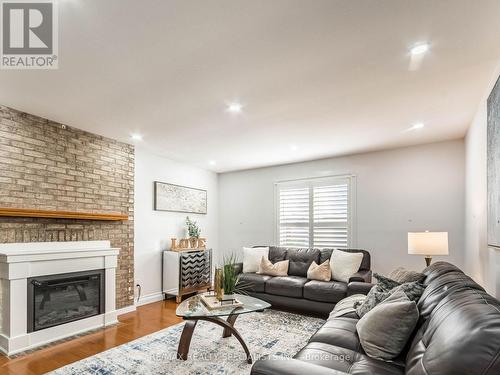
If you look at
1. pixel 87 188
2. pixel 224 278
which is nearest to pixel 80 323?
pixel 87 188

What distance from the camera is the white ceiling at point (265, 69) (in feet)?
6.10

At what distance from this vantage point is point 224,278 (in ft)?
10.5

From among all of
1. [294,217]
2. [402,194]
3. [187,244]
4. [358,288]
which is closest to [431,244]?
[358,288]

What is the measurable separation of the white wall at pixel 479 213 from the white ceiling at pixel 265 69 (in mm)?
228

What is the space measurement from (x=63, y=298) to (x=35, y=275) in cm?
49

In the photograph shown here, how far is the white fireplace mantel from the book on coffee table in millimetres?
1731

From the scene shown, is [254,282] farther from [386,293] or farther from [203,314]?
[386,293]

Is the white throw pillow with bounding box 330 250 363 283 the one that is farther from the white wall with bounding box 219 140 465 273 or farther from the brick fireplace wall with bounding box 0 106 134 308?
the brick fireplace wall with bounding box 0 106 134 308

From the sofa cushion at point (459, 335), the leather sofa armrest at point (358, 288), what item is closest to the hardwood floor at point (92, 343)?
the leather sofa armrest at point (358, 288)

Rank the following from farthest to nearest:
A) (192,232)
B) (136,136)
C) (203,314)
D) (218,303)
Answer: (192,232) < (136,136) < (218,303) < (203,314)

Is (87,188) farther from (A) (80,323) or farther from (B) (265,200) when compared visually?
(B) (265,200)

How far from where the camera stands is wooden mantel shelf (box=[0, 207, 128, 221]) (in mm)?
3295

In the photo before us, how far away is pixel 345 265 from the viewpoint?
448 cm

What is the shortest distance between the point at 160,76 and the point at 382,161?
400 centimetres
